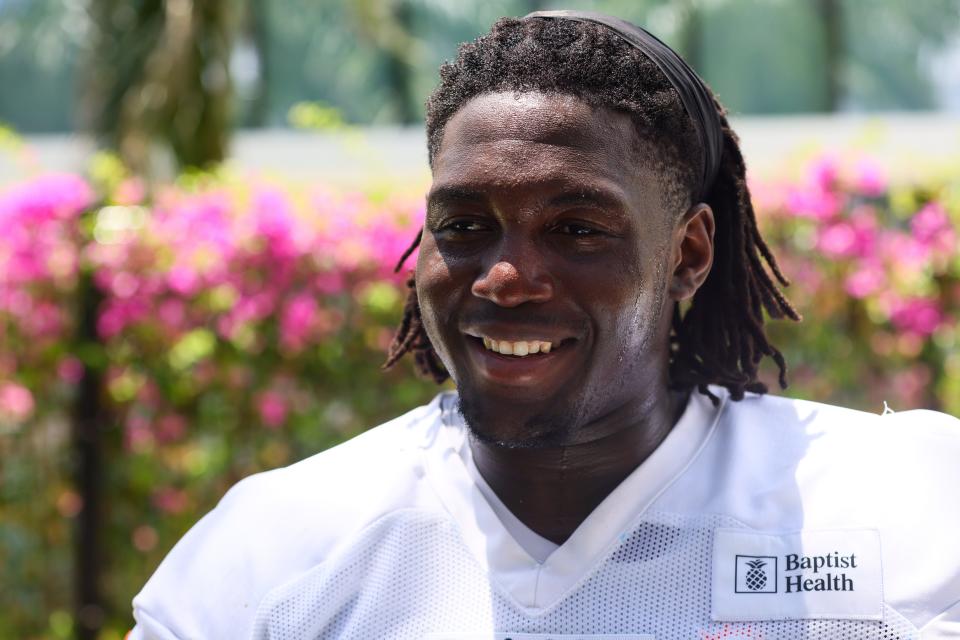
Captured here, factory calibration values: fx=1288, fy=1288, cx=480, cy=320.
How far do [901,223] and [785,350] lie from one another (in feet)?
2.33

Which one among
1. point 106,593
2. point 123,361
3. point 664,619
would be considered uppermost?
point 664,619

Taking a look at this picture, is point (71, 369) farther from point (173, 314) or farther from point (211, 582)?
point (211, 582)

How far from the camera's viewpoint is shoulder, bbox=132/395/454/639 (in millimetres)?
2092

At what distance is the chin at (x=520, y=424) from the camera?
6.58 feet

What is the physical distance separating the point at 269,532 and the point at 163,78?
5.59 metres

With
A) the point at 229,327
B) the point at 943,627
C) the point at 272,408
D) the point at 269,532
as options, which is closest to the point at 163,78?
the point at 229,327

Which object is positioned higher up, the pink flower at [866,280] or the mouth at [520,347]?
the mouth at [520,347]

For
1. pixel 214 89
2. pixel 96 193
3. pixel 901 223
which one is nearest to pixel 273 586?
pixel 96 193

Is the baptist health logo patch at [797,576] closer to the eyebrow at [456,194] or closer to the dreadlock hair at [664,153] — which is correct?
the dreadlock hair at [664,153]

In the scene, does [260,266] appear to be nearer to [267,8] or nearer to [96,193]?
[96,193]

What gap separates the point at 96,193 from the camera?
15.6ft

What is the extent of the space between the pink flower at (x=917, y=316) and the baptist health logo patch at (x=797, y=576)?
277 centimetres

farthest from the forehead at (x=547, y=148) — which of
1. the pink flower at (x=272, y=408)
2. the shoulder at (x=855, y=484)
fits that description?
the pink flower at (x=272, y=408)

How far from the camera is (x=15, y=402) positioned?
187 inches
